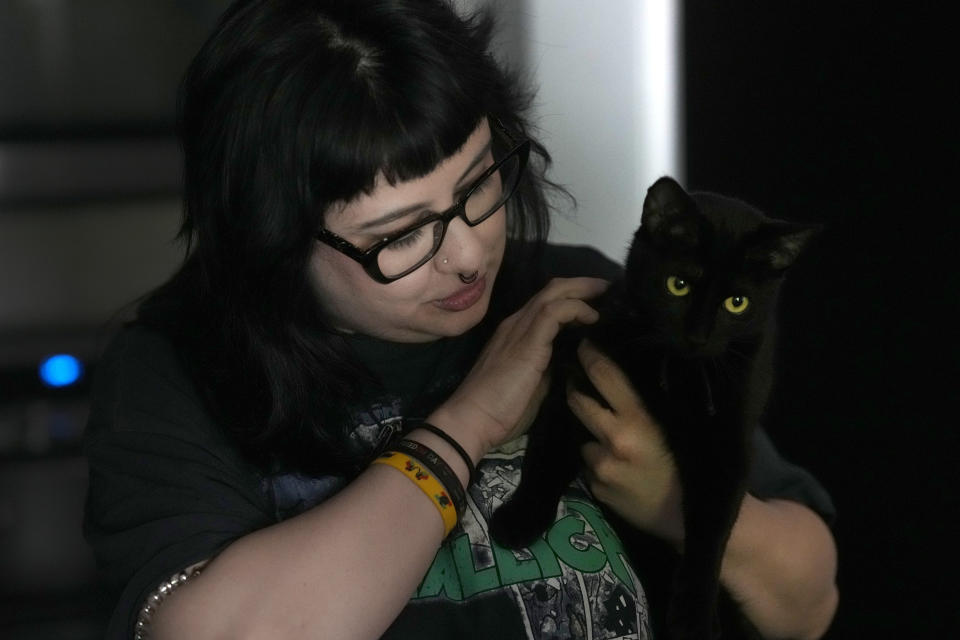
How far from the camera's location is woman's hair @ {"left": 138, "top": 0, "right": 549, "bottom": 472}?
1051 millimetres

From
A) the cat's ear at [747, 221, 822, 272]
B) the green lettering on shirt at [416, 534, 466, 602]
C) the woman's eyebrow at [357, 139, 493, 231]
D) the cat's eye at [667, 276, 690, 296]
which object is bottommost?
the green lettering on shirt at [416, 534, 466, 602]

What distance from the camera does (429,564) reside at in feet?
3.49

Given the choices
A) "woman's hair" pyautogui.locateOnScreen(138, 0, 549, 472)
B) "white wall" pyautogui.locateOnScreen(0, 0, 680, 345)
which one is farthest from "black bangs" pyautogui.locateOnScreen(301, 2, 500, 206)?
"white wall" pyautogui.locateOnScreen(0, 0, 680, 345)

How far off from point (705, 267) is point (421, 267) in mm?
301

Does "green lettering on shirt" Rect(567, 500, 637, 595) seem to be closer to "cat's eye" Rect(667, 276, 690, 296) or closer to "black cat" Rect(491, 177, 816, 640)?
"black cat" Rect(491, 177, 816, 640)

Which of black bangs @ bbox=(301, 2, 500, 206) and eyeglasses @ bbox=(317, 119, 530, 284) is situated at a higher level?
black bangs @ bbox=(301, 2, 500, 206)

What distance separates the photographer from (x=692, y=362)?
1160 millimetres

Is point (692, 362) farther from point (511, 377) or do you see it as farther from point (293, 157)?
point (293, 157)

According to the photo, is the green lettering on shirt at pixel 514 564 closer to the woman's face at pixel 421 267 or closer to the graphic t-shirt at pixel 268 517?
the graphic t-shirt at pixel 268 517

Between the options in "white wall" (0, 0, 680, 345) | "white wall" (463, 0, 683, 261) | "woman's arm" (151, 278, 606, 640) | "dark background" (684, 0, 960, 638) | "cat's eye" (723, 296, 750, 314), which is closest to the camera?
"woman's arm" (151, 278, 606, 640)

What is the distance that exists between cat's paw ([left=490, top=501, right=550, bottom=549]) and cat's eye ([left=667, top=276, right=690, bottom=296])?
285mm

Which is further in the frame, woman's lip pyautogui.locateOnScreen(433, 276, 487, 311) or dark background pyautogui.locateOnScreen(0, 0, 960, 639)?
dark background pyautogui.locateOnScreen(0, 0, 960, 639)

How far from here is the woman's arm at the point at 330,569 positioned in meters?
0.99

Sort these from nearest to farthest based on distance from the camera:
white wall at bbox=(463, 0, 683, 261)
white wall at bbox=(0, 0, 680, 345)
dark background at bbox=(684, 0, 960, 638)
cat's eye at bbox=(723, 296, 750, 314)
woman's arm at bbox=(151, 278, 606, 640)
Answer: woman's arm at bbox=(151, 278, 606, 640)
cat's eye at bbox=(723, 296, 750, 314)
dark background at bbox=(684, 0, 960, 638)
white wall at bbox=(0, 0, 680, 345)
white wall at bbox=(463, 0, 683, 261)
